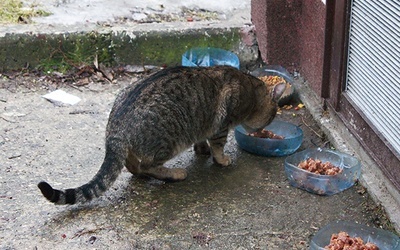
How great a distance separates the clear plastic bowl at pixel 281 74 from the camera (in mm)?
5410

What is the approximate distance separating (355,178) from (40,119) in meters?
2.42

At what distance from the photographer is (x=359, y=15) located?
436 centimetres

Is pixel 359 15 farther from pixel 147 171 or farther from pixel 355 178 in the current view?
pixel 147 171

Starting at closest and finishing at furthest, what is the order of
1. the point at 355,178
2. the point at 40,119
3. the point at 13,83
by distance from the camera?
the point at 355,178, the point at 40,119, the point at 13,83

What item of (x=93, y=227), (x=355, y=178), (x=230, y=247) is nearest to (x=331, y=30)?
(x=355, y=178)

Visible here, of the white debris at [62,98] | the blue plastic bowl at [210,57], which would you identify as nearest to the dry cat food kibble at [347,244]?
the blue plastic bowl at [210,57]

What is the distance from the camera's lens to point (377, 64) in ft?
13.5

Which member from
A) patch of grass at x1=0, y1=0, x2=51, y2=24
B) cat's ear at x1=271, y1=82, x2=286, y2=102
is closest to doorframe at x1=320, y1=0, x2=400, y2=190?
cat's ear at x1=271, y1=82, x2=286, y2=102

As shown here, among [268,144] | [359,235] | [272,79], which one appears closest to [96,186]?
[268,144]

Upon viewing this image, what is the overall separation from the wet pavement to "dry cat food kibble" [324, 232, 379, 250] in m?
0.22

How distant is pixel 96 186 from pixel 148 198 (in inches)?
14.9

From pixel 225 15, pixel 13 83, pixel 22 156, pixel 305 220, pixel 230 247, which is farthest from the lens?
pixel 225 15

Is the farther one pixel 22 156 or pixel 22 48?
pixel 22 48

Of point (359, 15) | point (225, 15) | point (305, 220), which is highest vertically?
point (359, 15)
